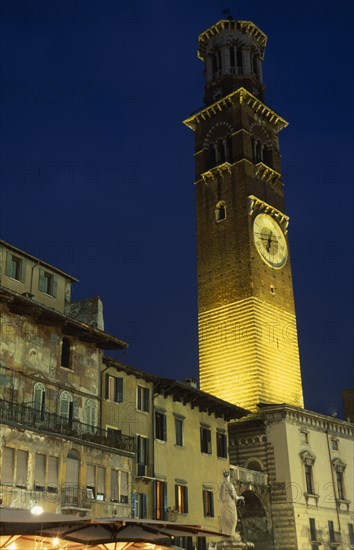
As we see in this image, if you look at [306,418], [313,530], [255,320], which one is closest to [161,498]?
[313,530]

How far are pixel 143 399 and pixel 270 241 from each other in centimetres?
2874

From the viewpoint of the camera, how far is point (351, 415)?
72250mm

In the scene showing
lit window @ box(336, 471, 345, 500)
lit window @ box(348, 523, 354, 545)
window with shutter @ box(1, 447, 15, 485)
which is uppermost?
lit window @ box(336, 471, 345, 500)

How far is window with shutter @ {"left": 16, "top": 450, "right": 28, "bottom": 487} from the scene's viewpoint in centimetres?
2748

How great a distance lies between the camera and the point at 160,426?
38.9 m

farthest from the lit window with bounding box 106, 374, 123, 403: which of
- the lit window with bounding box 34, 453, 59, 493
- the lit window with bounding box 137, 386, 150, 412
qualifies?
the lit window with bounding box 34, 453, 59, 493

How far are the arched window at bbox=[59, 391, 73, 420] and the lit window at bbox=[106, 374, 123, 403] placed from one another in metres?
3.41

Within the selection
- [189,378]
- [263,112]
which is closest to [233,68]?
[263,112]

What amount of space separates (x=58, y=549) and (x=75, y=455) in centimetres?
1443

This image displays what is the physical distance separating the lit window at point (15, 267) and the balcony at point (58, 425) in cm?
710

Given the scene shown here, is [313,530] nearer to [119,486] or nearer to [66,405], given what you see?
[119,486]

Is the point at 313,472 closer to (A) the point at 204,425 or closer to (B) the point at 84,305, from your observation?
(A) the point at 204,425

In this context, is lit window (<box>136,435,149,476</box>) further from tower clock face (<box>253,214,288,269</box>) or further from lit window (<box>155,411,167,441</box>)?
tower clock face (<box>253,214,288,269</box>)

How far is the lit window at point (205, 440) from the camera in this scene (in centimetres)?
4231
